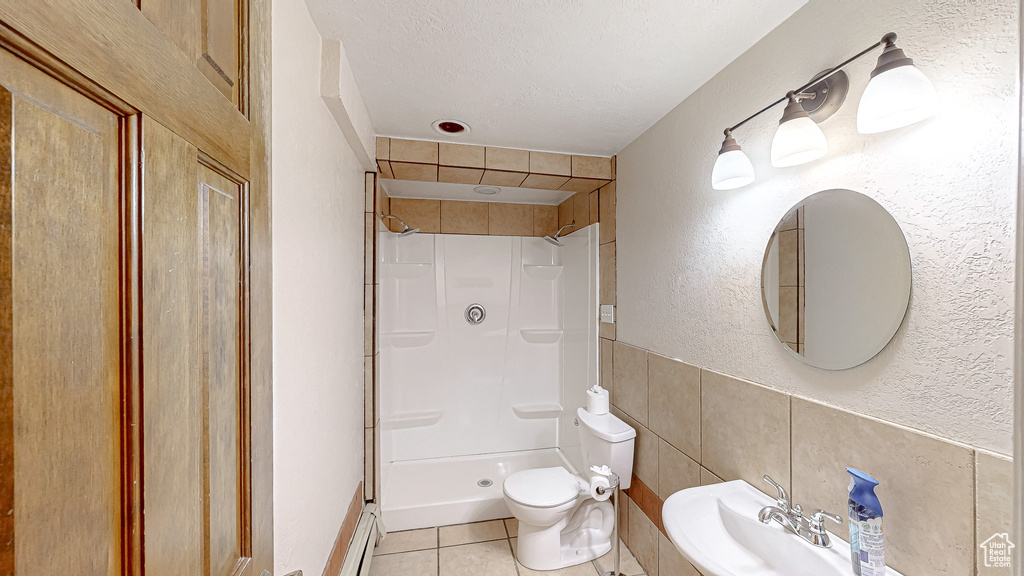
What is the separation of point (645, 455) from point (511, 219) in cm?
206

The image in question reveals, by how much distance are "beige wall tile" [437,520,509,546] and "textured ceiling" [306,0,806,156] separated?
7.44ft

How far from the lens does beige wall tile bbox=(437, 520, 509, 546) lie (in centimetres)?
238

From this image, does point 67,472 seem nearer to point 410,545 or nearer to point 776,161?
point 776,161

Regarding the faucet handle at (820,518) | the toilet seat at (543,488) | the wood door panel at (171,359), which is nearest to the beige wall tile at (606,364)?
the toilet seat at (543,488)

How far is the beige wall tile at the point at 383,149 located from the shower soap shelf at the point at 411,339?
4.78 ft

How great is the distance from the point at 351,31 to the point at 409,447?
277 cm

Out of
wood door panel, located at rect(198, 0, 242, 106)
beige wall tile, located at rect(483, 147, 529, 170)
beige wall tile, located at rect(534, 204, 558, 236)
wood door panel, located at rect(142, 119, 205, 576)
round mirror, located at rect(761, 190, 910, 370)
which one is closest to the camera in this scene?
wood door panel, located at rect(142, 119, 205, 576)

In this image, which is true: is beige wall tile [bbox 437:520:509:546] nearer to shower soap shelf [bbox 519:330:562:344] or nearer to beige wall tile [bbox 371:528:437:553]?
beige wall tile [bbox 371:528:437:553]

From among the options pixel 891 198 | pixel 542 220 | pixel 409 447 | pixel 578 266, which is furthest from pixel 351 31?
pixel 409 447

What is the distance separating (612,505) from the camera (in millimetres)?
2279

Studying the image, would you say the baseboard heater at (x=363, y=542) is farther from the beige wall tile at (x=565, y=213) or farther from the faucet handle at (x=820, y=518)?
the beige wall tile at (x=565, y=213)

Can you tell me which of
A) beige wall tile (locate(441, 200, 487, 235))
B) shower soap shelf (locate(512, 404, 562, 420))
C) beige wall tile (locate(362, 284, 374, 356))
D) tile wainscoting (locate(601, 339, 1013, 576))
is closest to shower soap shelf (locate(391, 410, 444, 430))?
shower soap shelf (locate(512, 404, 562, 420))

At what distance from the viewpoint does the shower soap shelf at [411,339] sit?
3.19 m

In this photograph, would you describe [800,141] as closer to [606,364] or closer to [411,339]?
[606,364]
